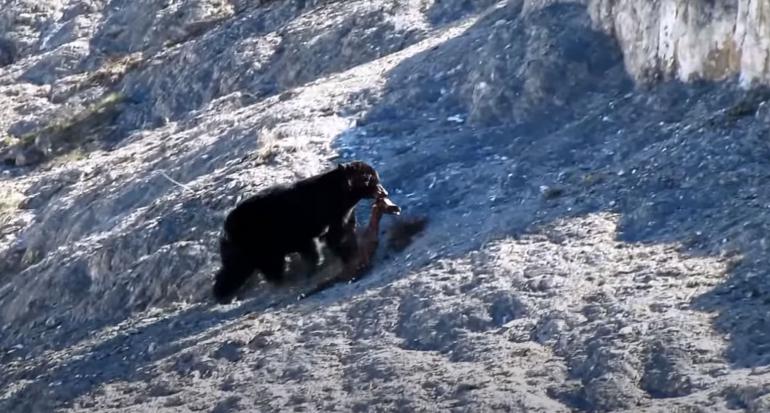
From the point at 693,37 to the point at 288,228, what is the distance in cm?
407

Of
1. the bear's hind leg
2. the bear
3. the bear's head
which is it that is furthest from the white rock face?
the bear's hind leg

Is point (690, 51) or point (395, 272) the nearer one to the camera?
point (395, 272)

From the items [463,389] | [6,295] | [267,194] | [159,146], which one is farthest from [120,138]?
[463,389]

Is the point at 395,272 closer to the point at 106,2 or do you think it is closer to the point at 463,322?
the point at 463,322

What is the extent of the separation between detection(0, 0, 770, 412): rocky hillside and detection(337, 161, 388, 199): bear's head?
0.51 meters

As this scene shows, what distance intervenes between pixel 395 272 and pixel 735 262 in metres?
3.01

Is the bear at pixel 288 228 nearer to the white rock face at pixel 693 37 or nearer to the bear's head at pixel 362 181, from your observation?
the bear's head at pixel 362 181

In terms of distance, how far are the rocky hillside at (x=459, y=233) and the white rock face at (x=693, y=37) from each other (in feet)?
0.09

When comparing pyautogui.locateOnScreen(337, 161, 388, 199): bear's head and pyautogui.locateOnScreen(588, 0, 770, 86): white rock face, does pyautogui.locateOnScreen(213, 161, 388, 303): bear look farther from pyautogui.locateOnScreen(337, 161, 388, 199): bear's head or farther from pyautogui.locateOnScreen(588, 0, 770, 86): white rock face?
pyautogui.locateOnScreen(588, 0, 770, 86): white rock face

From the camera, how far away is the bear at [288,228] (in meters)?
13.8

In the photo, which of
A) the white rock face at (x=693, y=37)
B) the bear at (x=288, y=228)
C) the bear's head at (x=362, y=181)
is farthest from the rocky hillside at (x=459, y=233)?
the bear's head at (x=362, y=181)

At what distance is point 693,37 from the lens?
14.5 m

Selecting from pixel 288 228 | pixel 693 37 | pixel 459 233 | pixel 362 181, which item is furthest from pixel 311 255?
pixel 693 37

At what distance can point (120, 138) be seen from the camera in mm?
23234
